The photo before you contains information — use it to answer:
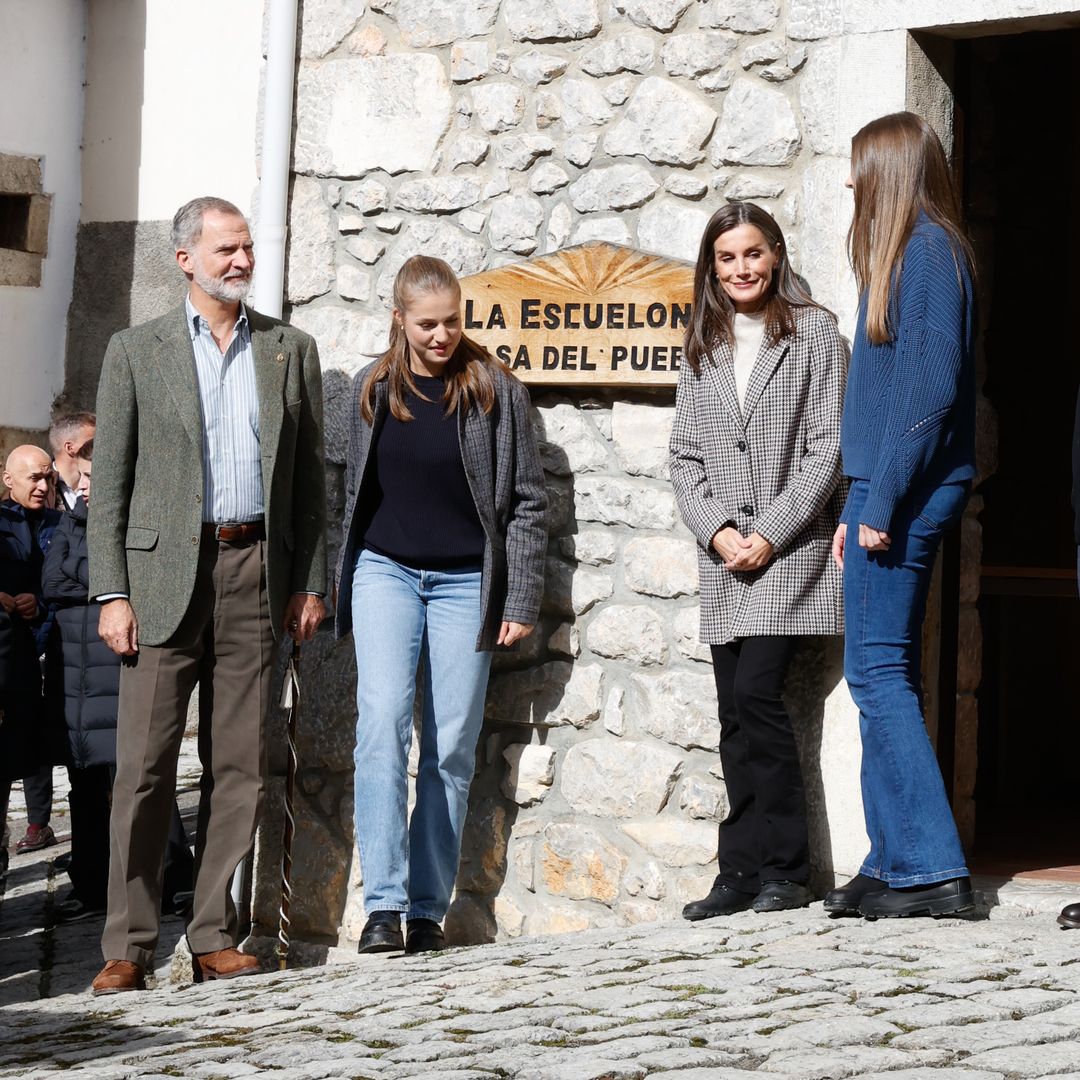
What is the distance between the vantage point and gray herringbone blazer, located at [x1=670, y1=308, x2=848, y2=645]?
4523 mm

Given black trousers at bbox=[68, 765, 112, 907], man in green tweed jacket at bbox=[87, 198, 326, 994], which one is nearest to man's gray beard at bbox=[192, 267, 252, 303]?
man in green tweed jacket at bbox=[87, 198, 326, 994]

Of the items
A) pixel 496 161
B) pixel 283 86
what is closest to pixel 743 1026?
pixel 496 161

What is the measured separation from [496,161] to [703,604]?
5.02 feet

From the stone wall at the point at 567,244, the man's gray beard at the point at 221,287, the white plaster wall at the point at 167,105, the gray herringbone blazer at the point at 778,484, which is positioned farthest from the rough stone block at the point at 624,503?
the white plaster wall at the point at 167,105

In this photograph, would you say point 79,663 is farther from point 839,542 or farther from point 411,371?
point 839,542

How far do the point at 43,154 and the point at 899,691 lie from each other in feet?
19.8

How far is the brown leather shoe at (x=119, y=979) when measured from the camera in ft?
14.8

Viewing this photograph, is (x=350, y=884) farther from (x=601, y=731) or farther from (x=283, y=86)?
(x=283, y=86)

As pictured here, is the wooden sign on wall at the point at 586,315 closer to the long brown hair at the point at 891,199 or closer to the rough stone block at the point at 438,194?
the rough stone block at the point at 438,194

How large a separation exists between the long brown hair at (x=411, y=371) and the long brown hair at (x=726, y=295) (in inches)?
22.6

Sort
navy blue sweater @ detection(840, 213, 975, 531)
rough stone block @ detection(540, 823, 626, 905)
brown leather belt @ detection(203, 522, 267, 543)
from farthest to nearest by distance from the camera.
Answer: rough stone block @ detection(540, 823, 626, 905), brown leather belt @ detection(203, 522, 267, 543), navy blue sweater @ detection(840, 213, 975, 531)

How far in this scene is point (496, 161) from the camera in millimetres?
5297

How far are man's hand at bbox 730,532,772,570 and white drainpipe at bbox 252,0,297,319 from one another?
1846 mm

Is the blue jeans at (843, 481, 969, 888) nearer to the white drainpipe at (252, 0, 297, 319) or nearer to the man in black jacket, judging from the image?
the white drainpipe at (252, 0, 297, 319)
